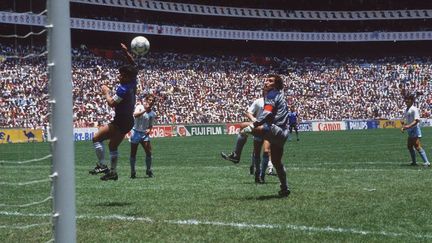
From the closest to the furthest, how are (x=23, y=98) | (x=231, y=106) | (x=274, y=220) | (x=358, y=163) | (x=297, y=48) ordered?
(x=274, y=220)
(x=23, y=98)
(x=358, y=163)
(x=231, y=106)
(x=297, y=48)

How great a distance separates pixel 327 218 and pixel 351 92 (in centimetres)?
5714

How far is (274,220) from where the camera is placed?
24.4 feet

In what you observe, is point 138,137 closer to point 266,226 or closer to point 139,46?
point 139,46

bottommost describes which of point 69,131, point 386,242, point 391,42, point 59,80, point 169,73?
point 386,242

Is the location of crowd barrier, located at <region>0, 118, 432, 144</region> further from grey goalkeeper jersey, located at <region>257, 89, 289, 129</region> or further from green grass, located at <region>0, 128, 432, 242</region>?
grey goalkeeper jersey, located at <region>257, 89, 289, 129</region>

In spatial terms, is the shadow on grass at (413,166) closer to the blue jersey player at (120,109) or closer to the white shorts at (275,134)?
the white shorts at (275,134)

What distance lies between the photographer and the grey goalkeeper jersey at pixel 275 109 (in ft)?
31.7

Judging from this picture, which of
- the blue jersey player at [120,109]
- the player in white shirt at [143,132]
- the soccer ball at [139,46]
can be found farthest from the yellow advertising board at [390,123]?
the blue jersey player at [120,109]

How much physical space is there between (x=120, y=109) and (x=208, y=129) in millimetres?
38915

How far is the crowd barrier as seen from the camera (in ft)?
114

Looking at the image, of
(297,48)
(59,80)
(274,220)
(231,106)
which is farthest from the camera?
(297,48)

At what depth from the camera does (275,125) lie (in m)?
9.79

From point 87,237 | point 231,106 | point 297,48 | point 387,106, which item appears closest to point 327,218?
point 87,237

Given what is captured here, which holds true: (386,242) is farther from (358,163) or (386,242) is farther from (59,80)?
(358,163)
